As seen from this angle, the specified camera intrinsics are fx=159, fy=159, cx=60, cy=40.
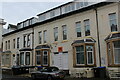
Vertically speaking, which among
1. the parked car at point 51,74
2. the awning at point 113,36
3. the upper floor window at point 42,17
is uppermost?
the upper floor window at point 42,17

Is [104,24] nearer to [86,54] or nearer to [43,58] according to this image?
[86,54]

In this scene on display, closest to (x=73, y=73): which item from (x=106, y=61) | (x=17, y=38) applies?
(x=106, y=61)

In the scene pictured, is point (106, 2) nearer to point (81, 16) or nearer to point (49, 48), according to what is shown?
point (81, 16)

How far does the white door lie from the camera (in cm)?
2153

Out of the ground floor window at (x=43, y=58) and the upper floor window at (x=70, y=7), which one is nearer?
the upper floor window at (x=70, y=7)

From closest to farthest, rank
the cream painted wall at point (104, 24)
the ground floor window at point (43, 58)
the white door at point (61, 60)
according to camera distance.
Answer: the cream painted wall at point (104, 24) → the white door at point (61, 60) → the ground floor window at point (43, 58)

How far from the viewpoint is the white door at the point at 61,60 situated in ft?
70.6

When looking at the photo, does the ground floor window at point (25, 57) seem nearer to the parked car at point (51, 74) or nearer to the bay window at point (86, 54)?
the bay window at point (86, 54)

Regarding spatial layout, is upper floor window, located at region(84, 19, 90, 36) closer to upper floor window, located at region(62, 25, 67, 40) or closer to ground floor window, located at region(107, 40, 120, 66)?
upper floor window, located at region(62, 25, 67, 40)

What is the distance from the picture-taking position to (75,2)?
909 inches

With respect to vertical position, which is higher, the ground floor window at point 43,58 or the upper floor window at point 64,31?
the upper floor window at point 64,31

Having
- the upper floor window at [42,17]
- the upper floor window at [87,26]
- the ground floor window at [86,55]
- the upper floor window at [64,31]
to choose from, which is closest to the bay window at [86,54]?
the ground floor window at [86,55]

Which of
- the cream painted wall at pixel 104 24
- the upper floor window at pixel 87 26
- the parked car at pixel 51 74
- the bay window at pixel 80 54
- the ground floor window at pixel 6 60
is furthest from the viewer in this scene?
the ground floor window at pixel 6 60

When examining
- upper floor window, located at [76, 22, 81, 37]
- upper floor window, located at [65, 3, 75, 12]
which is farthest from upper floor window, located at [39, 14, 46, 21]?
upper floor window, located at [76, 22, 81, 37]
